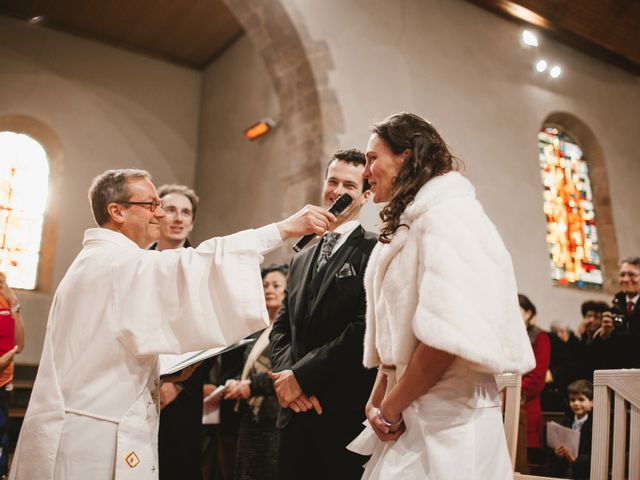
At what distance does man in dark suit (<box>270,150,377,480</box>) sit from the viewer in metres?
2.09

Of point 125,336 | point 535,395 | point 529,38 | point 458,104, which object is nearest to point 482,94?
point 458,104

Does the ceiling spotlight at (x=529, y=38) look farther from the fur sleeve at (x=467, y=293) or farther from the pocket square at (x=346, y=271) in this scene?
the fur sleeve at (x=467, y=293)

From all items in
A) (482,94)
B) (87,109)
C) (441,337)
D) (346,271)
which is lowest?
(441,337)

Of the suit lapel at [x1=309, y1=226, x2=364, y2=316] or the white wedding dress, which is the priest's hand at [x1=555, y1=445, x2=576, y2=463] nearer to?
the suit lapel at [x1=309, y1=226, x2=364, y2=316]

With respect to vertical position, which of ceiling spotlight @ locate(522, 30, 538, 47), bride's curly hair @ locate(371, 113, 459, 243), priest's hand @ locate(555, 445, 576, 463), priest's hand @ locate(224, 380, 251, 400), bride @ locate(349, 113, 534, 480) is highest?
ceiling spotlight @ locate(522, 30, 538, 47)

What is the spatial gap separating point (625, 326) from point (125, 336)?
333 cm

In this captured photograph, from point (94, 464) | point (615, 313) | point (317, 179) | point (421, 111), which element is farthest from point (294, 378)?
point (421, 111)

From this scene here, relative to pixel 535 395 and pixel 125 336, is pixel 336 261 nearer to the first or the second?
pixel 125 336

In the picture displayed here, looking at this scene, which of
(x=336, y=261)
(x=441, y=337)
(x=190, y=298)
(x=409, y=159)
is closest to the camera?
(x=441, y=337)

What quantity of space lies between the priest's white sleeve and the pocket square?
468 millimetres

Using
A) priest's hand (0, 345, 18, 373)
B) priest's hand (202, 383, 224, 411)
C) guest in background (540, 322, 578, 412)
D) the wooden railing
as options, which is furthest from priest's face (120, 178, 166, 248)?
guest in background (540, 322, 578, 412)

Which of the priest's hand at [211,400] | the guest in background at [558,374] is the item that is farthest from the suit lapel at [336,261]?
the guest in background at [558,374]

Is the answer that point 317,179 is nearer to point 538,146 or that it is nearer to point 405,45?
point 405,45

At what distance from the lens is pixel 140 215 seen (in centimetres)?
216
